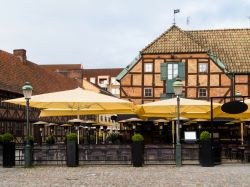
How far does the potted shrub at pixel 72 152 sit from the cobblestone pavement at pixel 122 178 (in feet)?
3.46

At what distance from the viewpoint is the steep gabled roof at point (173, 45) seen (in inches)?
1390

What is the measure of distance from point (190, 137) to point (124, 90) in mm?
15932

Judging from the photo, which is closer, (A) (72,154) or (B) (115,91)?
(A) (72,154)

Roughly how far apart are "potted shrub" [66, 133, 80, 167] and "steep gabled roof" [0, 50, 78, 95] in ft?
68.9

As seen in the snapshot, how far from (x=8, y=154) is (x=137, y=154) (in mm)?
3893

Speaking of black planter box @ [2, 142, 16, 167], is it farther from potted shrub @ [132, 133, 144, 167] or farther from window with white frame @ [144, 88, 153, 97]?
window with white frame @ [144, 88, 153, 97]

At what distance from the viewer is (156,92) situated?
35312 mm

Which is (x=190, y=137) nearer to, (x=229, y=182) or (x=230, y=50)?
(x=229, y=182)

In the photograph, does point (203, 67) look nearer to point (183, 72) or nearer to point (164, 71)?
point (183, 72)

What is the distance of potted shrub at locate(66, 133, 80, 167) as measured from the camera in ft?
54.0

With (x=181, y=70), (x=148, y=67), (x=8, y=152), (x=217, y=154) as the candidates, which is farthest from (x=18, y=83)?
(x=217, y=154)

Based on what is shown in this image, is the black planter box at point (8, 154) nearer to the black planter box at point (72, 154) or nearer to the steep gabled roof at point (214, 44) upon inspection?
the black planter box at point (72, 154)

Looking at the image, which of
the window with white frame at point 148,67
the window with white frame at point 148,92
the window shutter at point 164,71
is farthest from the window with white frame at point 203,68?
the window with white frame at point 148,92

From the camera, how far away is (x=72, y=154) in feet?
54.0
